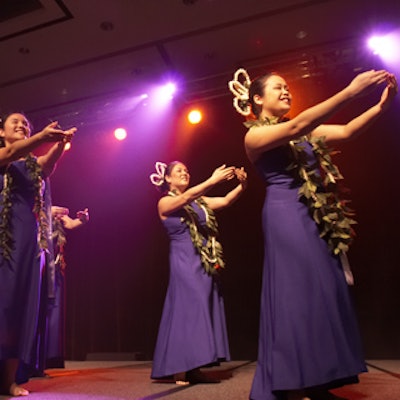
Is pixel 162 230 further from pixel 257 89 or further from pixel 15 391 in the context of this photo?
pixel 257 89

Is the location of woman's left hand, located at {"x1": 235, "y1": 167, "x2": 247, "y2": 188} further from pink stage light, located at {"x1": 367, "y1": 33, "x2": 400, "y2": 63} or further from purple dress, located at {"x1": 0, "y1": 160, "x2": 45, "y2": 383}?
pink stage light, located at {"x1": 367, "y1": 33, "x2": 400, "y2": 63}

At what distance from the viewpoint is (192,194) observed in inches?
124

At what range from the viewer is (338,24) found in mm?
4762

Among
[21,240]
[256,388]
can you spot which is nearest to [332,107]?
[256,388]

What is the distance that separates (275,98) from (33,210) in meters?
1.52

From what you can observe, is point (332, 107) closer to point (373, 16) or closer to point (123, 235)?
point (373, 16)

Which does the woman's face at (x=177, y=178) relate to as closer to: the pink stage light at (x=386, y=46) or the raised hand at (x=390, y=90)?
the raised hand at (x=390, y=90)

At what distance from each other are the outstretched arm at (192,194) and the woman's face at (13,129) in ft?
3.61

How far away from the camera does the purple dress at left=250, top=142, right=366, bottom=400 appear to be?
5.51ft

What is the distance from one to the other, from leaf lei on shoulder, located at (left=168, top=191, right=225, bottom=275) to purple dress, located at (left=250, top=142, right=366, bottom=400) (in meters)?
1.41

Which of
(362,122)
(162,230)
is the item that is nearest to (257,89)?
(362,122)

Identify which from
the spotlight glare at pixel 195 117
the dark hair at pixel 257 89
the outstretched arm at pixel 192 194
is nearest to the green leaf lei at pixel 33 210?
the outstretched arm at pixel 192 194

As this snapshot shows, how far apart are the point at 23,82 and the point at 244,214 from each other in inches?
124

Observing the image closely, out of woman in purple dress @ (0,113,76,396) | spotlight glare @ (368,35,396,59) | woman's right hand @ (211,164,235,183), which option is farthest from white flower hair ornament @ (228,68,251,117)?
spotlight glare @ (368,35,396,59)
